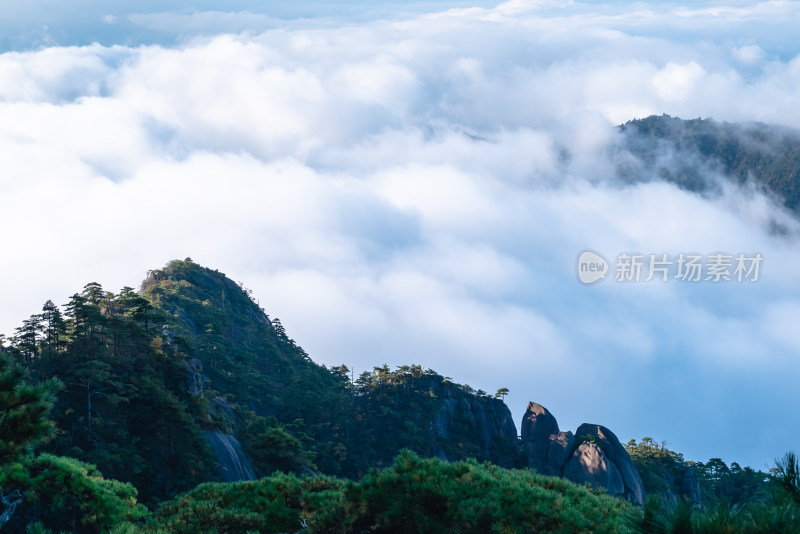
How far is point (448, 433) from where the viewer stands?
73.5 metres

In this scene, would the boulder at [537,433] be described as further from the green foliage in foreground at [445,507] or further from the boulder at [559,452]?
the green foliage in foreground at [445,507]

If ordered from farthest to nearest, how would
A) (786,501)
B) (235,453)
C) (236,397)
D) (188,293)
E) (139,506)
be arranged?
(188,293)
(236,397)
(235,453)
(139,506)
(786,501)

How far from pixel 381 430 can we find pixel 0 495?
55.6 meters

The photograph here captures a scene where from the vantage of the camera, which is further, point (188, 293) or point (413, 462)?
point (188, 293)

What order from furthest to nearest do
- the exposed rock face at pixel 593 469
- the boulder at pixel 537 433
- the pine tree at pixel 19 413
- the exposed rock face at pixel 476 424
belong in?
the exposed rock face at pixel 476 424, the boulder at pixel 537 433, the exposed rock face at pixel 593 469, the pine tree at pixel 19 413

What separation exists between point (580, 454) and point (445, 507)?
53.9 metres

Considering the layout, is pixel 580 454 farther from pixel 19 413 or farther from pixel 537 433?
pixel 19 413

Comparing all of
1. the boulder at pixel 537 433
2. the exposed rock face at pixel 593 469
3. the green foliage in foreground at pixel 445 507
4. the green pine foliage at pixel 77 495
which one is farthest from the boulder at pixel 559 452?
the green pine foliage at pixel 77 495

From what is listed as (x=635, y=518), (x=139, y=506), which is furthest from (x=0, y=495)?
(x=635, y=518)

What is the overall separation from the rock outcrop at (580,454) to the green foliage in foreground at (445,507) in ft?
155

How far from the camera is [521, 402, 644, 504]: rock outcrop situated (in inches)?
2554

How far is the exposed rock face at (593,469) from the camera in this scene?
64075 mm

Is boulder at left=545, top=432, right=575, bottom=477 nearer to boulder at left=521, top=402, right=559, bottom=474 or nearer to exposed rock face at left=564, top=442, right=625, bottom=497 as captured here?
boulder at left=521, top=402, right=559, bottom=474

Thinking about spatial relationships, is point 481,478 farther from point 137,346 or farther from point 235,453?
point 137,346
